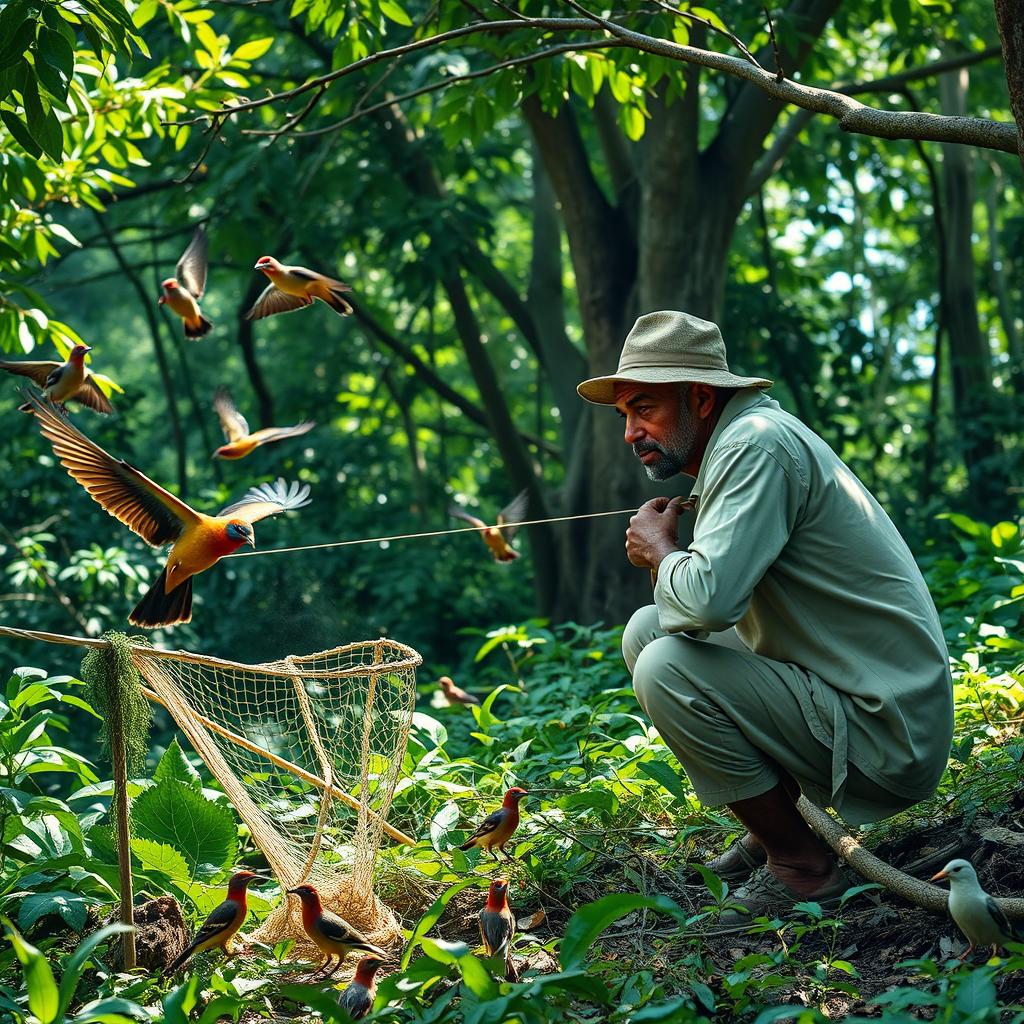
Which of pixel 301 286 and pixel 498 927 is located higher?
pixel 301 286

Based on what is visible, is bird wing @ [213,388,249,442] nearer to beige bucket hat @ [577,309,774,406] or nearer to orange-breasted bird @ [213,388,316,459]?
orange-breasted bird @ [213,388,316,459]

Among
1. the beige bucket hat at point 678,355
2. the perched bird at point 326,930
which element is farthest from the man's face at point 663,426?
the perched bird at point 326,930

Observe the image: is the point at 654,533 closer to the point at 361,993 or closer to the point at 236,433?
the point at 361,993

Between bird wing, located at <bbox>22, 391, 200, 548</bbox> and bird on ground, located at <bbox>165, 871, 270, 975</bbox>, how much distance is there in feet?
4.02

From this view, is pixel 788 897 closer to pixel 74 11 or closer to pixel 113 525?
pixel 74 11

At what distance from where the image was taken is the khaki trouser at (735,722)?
3.45 metres

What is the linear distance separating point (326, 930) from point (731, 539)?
4.99 ft

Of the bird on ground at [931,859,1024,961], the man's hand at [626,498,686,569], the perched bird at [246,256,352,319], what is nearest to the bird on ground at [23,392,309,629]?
the perched bird at [246,256,352,319]

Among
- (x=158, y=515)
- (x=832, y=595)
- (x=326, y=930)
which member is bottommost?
(x=326, y=930)

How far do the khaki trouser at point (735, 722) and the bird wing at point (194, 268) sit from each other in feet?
9.46

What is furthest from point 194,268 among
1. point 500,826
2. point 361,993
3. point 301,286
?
point 361,993

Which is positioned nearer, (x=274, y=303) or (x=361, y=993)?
(x=361, y=993)

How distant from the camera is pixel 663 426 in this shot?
3.72 metres

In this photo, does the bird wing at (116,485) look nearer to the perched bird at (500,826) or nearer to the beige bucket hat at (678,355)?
the perched bird at (500,826)
